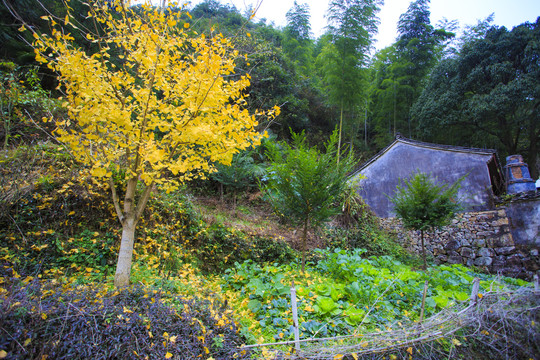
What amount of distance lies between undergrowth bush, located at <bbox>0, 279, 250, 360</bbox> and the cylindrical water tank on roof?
38.7 ft

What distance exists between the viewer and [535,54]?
1210 cm

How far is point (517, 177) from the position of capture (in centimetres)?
959

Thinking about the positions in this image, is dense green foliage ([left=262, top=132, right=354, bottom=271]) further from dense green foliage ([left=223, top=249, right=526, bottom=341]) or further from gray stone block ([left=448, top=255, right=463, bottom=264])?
gray stone block ([left=448, top=255, right=463, bottom=264])

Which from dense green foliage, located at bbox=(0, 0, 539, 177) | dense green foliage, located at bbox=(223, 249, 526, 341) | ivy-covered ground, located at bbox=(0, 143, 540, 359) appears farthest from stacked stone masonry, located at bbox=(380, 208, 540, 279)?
dense green foliage, located at bbox=(0, 0, 539, 177)

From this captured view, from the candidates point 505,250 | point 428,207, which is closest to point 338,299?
point 428,207

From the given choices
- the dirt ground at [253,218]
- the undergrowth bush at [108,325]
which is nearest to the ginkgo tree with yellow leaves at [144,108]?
the undergrowth bush at [108,325]

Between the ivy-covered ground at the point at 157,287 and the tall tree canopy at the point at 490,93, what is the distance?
10.9m

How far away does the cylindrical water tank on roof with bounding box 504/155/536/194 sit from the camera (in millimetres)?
9328

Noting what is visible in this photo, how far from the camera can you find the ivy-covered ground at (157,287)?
7.00 feet

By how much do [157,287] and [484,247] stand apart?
10.6 m

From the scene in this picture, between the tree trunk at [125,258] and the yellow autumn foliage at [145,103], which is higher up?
the yellow autumn foliage at [145,103]

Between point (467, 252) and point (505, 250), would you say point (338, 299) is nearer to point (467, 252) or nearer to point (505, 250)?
point (467, 252)

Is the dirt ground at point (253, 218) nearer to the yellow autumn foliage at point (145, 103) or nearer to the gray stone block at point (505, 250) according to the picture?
the yellow autumn foliage at point (145, 103)

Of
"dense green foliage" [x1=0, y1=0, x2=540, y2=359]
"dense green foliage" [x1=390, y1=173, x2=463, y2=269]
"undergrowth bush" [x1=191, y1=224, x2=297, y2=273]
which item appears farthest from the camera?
"dense green foliage" [x1=390, y1=173, x2=463, y2=269]
